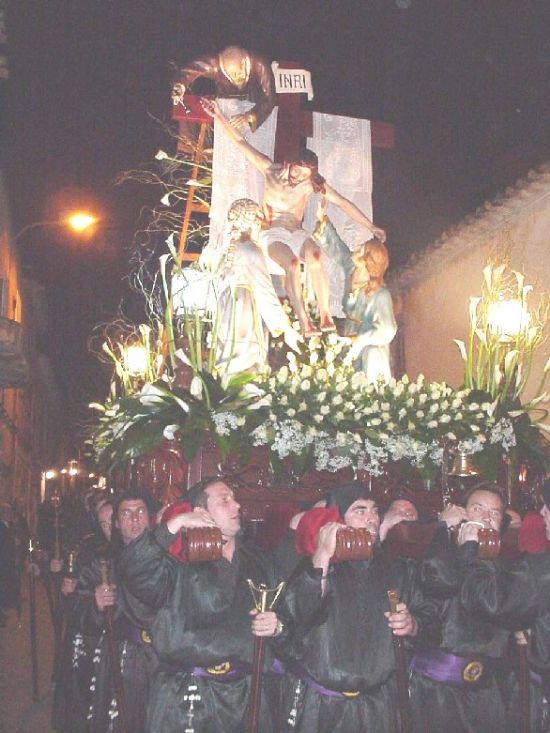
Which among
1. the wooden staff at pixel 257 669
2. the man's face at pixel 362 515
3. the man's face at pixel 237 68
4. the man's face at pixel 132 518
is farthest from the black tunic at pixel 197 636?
the man's face at pixel 237 68

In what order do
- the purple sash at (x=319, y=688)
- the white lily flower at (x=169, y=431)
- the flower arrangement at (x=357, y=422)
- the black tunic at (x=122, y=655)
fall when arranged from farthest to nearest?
the white lily flower at (x=169, y=431) → the flower arrangement at (x=357, y=422) → the black tunic at (x=122, y=655) → the purple sash at (x=319, y=688)

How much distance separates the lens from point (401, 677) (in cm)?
435

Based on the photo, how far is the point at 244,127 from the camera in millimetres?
8875

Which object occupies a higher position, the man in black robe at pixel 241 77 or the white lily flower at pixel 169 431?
the man in black robe at pixel 241 77

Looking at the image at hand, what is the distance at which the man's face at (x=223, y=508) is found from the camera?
15.3 ft

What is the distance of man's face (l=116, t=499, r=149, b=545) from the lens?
5543 mm

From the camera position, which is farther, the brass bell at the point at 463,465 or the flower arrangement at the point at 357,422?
the brass bell at the point at 463,465

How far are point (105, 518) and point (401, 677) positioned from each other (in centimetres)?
312

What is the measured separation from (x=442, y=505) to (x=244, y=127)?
4001 millimetres

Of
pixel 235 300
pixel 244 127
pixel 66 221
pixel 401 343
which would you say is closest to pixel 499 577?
pixel 235 300

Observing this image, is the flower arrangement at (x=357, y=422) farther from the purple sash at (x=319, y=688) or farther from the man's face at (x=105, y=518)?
the purple sash at (x=319, y=688)

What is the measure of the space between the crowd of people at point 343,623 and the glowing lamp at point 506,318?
2.59 metres

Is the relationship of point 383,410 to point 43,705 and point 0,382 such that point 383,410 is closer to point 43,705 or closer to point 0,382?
point 0,382

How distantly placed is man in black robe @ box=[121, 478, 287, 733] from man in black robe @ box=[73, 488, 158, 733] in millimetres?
776
